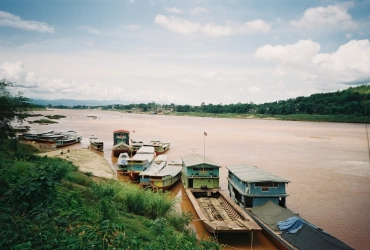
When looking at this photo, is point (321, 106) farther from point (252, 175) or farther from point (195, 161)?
point (252, 175)

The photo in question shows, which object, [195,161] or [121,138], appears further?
[121,138]

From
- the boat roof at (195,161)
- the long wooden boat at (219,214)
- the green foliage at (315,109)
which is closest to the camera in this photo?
the long wooden boat at (219,214)

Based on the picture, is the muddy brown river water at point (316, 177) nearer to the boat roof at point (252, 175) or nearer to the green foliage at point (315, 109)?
the boat roof at point (252, 175)

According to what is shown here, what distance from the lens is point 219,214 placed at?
15383mm

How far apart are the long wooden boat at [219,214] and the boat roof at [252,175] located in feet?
5.73

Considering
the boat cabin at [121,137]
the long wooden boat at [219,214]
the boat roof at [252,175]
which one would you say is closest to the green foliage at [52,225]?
the long wooden boat at [219,214]

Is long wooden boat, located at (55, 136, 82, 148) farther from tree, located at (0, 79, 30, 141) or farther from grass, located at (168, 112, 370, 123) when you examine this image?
grass, located at (168, 112, 370, 123)

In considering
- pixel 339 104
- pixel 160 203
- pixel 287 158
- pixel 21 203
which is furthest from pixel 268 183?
pixel 339 104

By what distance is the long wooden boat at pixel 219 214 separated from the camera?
1285 cm

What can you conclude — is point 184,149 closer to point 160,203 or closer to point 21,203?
point 160,203

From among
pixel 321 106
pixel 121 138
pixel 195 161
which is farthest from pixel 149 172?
pixel 321 106

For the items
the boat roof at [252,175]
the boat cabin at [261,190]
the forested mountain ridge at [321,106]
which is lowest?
the boat cabin at [261,190]

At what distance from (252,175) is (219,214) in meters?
3.58

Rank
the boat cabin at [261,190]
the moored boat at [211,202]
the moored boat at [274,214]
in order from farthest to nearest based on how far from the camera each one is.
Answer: the boat cabin at [261,190]
the moored boat at [211,202]
the moored boat at [274,214]
